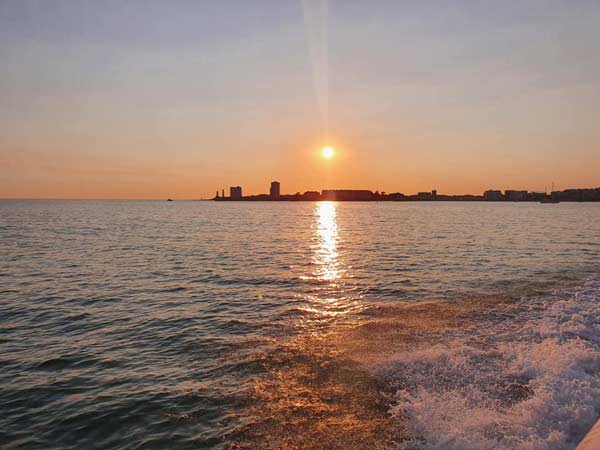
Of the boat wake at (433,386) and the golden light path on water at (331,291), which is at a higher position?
the boat wake at (433,386)

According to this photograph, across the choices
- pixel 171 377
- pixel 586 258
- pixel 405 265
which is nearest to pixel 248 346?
pixel 171 377

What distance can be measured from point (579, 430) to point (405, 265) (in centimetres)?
2241

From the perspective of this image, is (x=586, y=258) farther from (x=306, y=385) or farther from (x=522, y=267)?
(x=306, y=385)

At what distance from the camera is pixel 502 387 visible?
31.7 feet

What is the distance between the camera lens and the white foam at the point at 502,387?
24.5ft

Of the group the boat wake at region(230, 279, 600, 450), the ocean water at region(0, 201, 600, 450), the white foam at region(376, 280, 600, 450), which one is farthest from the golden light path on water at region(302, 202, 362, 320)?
the white foam at region(376, 280, 600, 450)

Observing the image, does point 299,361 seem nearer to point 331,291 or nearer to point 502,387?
point 502,387

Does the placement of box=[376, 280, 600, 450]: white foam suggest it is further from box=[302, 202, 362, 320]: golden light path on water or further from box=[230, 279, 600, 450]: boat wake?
box=[302, 202, 362, 320]: golden light path on water

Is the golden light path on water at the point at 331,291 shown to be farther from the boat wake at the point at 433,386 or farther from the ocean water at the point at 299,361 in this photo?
the boat wake at the point at 433,386

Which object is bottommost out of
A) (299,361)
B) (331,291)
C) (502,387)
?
(331,291)

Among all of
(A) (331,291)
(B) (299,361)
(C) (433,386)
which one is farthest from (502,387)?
(A) (331,291)

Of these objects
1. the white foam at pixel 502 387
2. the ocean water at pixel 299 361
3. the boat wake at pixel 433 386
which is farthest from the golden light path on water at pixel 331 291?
the white foam at pixel 502 387

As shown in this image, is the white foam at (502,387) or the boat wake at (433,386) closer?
the white foam at (502,387)

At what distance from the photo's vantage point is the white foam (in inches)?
294
